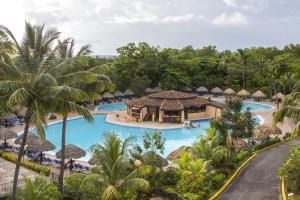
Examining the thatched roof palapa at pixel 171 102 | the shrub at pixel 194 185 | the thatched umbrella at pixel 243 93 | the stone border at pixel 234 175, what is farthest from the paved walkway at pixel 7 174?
the thatched umbrella at pixel 243 93

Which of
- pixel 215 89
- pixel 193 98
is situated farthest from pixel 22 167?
pixel 215 89

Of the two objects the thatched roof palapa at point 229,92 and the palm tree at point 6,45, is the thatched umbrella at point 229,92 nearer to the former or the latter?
the thatched roof palapa at point 229,92

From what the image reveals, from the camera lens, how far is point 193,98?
4625cm

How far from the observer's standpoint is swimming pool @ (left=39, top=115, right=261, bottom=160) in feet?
114

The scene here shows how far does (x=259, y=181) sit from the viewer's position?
68.5ft

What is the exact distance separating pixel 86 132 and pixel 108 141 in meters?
23.8

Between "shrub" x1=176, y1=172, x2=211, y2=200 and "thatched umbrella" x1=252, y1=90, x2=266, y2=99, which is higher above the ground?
"thatched umbrella" x1=252, y1=90, x2=266, y2=99

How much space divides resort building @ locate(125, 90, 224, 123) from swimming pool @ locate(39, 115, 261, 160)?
5.98 ft

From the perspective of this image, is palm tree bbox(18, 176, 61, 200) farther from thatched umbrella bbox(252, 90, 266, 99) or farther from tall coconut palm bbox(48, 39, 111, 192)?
thatched umbrella bbox(252, 90, 266, 99)

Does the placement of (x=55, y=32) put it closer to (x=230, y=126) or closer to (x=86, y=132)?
(x=230, y=126)

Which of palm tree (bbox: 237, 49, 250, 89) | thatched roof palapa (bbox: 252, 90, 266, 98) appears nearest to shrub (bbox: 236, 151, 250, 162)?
thatched roof palapa (bbox: 252, 90, 266, 98)

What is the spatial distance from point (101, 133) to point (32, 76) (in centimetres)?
2501

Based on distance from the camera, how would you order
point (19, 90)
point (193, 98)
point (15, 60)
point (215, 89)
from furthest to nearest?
point (215, 89)
point (193, 98)
point (15, 60)
point (19, 90)

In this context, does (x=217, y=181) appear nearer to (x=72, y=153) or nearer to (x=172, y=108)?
(x=72, y=153)
